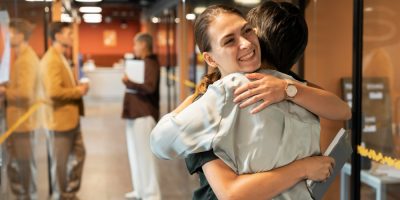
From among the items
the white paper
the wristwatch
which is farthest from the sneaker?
the wristwatch

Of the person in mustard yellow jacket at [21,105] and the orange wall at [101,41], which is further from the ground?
the orange wall at [101,41]

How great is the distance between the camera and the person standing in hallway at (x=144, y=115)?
455cm

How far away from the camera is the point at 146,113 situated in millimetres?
4531

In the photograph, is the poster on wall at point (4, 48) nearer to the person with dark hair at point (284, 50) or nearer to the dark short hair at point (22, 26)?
the dark short hair at point (22, 26)

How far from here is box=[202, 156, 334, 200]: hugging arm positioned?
1.12m

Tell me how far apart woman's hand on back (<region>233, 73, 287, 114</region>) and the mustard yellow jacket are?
3.41 m

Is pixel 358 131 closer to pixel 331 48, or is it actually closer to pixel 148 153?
pixel 331 48

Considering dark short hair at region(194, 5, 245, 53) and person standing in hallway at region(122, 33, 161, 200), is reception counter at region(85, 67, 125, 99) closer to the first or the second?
person standing in hallway at region(122, 33, 161, 200)

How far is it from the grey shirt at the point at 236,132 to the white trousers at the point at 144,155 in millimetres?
3424

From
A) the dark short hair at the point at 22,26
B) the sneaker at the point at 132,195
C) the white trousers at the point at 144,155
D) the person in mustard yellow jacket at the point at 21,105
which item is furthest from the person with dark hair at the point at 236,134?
the sneaker at the point at 132,195

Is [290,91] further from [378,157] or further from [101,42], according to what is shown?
[101,42]

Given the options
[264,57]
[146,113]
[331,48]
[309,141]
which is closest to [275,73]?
[264,57]

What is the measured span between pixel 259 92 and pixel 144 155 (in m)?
3.67

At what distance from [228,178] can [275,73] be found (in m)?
0.28
